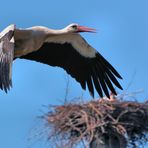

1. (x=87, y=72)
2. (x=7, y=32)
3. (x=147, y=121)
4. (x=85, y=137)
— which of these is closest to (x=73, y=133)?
(x=85, y=137)

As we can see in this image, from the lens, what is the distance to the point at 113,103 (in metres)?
10.2

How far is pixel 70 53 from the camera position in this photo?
13328 millimetres

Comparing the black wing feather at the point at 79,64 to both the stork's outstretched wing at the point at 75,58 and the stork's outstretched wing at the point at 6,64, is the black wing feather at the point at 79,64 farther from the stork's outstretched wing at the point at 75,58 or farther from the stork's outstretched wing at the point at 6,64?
the stork's outstretched wing at the point at 6,64

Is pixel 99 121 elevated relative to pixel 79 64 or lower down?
lower down

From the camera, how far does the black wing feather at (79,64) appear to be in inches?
504

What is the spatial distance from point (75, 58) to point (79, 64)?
0.41 feet

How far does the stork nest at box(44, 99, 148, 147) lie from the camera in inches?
392

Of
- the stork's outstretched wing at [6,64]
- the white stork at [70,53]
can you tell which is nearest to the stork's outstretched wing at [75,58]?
the white stork at [70,53]

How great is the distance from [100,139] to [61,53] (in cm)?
342

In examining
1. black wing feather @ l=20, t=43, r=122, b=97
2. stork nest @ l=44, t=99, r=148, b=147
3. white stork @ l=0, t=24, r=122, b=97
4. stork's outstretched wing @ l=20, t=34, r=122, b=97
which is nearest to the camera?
stork nest @ l=44, t=99, r=148, b=147

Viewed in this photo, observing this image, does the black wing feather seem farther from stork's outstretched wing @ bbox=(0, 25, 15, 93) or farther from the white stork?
stork's outstretched wing @ bbox=(0, 25, 15, 93)

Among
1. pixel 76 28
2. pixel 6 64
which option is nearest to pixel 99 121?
pixel 6 64

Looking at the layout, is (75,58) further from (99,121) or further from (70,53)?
(99,121)

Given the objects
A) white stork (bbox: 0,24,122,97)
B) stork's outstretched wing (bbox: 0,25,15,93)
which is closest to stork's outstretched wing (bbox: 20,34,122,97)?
white stork (bbox: 0,24,122,97)
